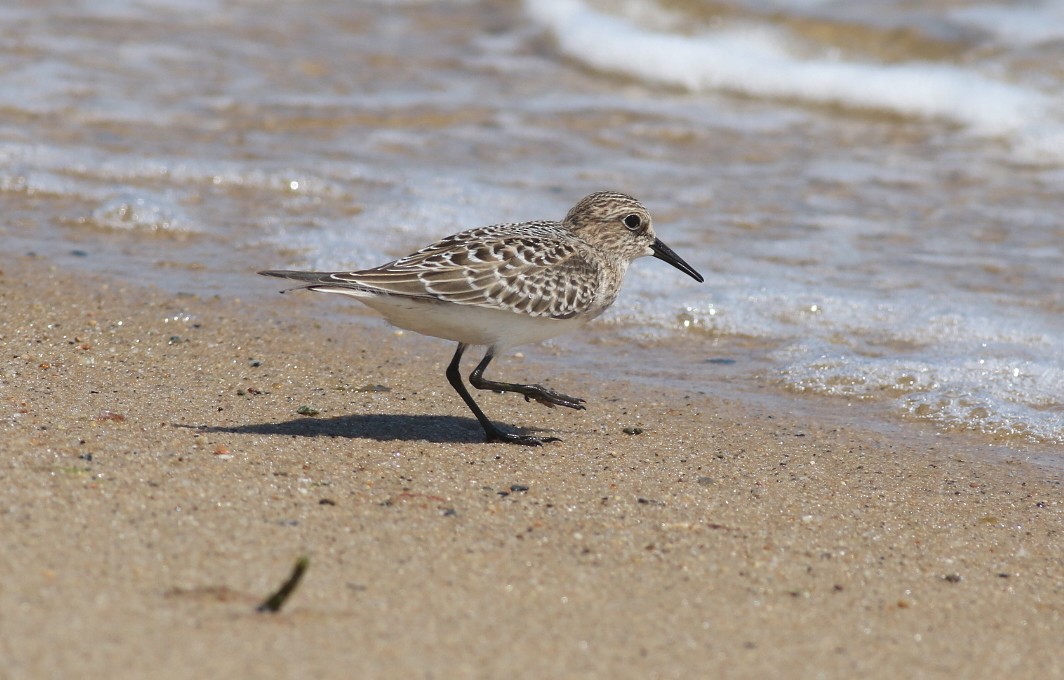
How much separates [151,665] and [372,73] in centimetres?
981

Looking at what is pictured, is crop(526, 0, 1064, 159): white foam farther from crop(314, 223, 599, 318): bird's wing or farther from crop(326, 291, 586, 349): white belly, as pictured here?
crop(326, 291, 586, 349): white belly

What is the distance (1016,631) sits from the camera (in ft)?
13.0

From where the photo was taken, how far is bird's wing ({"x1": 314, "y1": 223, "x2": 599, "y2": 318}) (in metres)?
5.36

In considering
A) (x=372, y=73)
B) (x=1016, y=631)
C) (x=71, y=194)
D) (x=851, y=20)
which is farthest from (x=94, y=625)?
(x=851, y=20)

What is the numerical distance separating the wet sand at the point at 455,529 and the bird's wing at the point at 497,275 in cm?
56

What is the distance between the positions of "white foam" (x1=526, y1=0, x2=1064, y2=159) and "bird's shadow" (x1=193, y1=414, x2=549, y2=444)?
6878mm

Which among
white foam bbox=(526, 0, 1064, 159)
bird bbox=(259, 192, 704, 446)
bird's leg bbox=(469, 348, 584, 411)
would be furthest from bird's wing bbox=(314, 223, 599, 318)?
white foam bbox=(526, 0, 1064, 159)

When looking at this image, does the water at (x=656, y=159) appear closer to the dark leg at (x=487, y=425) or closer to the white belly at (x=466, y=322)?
the white belly at (x=466, y=322)

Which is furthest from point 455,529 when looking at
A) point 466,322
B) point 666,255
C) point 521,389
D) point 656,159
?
point 656,159

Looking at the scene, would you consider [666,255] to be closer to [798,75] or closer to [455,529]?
[455,529]

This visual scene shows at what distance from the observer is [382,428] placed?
5496 millimetres

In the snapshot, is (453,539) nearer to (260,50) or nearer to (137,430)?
(137,430)

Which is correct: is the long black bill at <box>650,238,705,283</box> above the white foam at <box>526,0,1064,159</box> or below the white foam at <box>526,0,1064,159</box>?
below

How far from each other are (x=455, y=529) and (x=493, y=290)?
1494 millimetres
